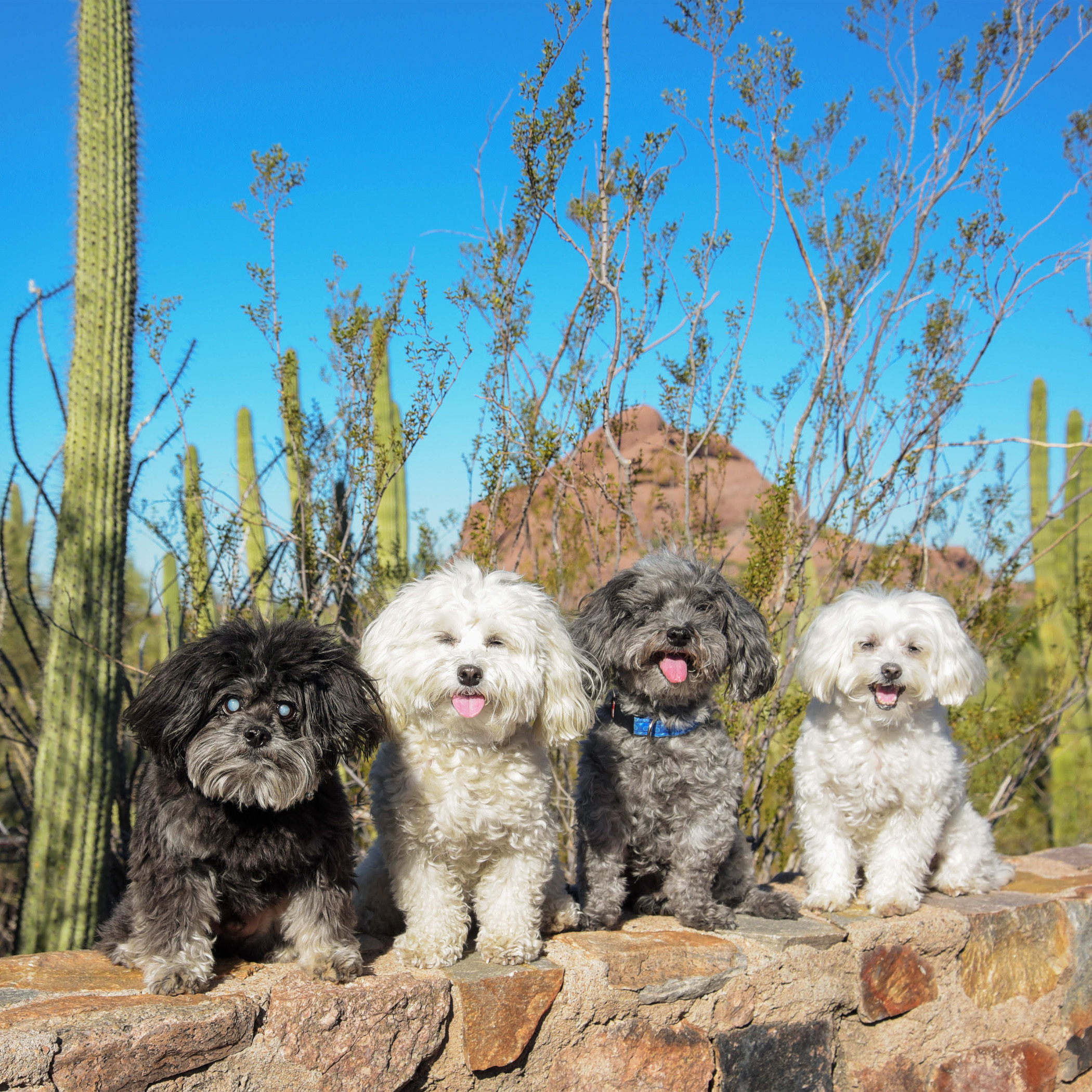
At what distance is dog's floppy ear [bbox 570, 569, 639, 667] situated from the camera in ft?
9.78

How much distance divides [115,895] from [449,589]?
343cm

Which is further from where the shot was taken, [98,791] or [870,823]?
[98,791]

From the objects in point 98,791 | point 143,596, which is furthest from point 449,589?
point 143,596

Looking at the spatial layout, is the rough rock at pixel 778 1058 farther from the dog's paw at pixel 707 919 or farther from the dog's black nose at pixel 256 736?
the dog's black nose at pixel 256 736

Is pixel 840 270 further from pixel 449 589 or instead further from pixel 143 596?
pixel 143 596

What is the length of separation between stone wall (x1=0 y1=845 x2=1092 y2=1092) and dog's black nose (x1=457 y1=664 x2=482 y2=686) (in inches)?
31.8

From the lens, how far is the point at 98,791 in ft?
14.1

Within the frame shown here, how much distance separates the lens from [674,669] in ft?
9.42

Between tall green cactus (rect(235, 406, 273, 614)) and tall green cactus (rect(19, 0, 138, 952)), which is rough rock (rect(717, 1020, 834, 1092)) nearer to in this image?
tall green cactus (rect(235, 406, 273, 614))

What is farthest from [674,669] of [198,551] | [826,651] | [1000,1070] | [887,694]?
[198,551]

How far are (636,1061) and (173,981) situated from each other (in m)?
1.38

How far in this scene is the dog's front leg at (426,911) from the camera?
2.54 metres

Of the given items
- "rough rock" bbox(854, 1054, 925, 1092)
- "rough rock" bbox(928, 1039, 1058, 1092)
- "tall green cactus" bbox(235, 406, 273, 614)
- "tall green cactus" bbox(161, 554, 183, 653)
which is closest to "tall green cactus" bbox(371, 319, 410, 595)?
"tall green cactus" bbox(235, 406, 273, 614)

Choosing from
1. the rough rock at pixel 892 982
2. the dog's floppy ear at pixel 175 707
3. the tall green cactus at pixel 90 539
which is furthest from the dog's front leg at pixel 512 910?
the tall green cactus at pixel 90 539
